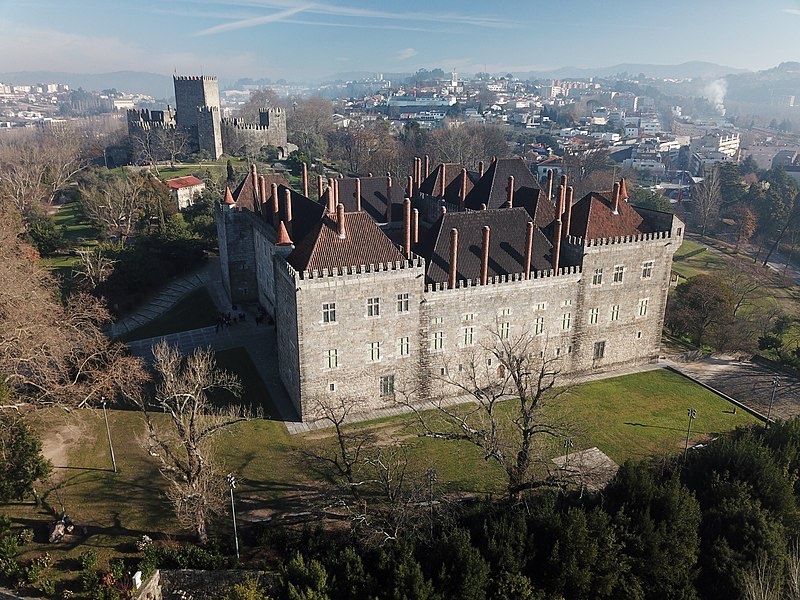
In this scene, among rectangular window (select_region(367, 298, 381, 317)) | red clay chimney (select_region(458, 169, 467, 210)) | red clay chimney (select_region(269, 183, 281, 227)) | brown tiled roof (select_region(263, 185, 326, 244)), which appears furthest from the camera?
red clay chimney (select_region(458, 169, 467, 210))

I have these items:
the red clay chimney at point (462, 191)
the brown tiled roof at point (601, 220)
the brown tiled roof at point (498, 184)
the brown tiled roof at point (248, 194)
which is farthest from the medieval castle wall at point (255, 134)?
the brown tiled roof at point (601, 220)

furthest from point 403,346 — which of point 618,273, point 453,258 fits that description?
point 618,273

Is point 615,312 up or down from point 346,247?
down

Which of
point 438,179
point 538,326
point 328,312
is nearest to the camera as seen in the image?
point 328,312

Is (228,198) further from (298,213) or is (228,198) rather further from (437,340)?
(437,340)

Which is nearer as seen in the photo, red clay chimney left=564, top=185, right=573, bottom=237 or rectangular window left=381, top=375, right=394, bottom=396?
rectangular window left=381, top=375, right=394, bottom=396

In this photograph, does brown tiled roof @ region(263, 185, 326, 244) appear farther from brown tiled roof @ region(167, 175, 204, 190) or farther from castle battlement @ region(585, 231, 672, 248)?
brown tiled roof @ region(167, 175, 204, 190)

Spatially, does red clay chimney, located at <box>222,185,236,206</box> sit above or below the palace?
above

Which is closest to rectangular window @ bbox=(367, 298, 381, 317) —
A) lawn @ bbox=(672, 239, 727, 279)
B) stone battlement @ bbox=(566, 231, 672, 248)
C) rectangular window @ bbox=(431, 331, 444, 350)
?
rectangular window @ bbox=(431, 331, 444, 350)

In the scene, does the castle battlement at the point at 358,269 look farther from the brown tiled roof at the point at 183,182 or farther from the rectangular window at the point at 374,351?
the brown tiled roof at the point at 183,182
